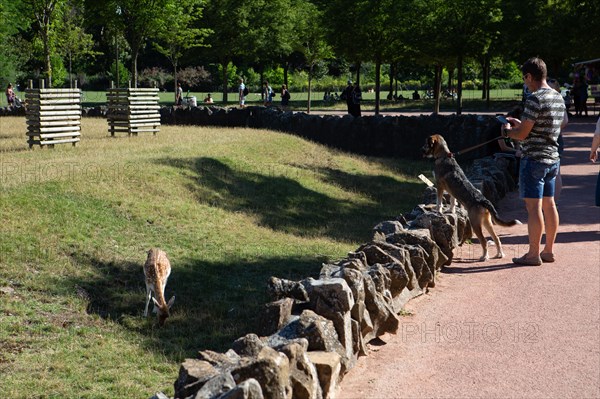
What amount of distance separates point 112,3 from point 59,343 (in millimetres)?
28112

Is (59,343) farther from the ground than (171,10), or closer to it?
closer to it

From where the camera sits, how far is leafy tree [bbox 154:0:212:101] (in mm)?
36656

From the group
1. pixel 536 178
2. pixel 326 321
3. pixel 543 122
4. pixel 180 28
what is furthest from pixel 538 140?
pixel 180 28

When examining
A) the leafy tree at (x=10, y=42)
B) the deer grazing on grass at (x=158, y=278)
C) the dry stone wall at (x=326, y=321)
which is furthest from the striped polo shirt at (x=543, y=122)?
the leafy tree at (x=10, y=42)

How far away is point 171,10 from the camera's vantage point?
34625 mm

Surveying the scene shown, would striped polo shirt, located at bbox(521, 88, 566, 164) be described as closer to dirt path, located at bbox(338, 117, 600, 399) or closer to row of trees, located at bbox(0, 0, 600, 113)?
dirt path, located at bbox(338, 117, 600, 399)

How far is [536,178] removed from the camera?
395 inches

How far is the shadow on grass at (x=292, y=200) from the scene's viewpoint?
1516cm

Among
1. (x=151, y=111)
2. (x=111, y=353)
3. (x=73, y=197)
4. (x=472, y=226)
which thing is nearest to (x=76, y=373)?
(x=111, y=353)

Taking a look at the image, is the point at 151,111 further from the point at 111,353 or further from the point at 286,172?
the point at 111,353

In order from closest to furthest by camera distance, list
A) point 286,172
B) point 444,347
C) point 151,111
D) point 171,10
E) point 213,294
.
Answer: point 444,347 → point 213,294 → point 286,172 → point 151,111 → point 171,10

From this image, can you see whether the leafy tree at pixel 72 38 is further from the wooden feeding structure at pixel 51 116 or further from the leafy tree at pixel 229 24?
the wooden feeding structure at pixel 51 116

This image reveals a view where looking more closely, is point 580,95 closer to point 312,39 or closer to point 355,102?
point 355,102

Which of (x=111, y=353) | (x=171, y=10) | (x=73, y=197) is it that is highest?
(x=171, y=10)
